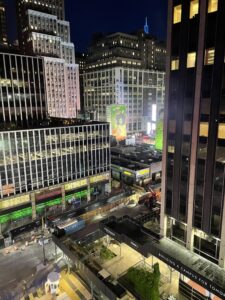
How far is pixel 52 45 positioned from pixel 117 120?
187 ft

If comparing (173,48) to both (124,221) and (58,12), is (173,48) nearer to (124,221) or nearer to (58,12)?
(124,221)

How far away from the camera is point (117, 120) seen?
105 m

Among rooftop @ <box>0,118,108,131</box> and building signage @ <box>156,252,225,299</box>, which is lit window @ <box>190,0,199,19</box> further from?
rooftop @ <box>0,118,108,131</box>

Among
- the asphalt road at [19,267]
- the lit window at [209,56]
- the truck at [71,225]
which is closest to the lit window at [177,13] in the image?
the lit window at [209,56]

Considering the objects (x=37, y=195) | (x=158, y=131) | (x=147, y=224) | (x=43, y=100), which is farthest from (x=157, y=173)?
(x=43, y=100)

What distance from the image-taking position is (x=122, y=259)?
127 feet

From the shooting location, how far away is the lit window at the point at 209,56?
29328 millimetres

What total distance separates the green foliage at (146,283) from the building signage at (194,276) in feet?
12.1

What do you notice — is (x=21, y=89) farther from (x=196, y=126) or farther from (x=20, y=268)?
(x=196, y=126)

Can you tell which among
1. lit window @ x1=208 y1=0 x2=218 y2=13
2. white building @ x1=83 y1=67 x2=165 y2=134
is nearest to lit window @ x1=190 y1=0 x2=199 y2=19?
lit window @ x1=208 y1=0 x2=218 y2=13

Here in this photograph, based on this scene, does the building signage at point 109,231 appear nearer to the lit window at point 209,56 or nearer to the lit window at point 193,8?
the lit window at point 209,56

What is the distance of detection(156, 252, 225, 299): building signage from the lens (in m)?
26.6

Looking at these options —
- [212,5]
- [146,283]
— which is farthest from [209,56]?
[146,283]

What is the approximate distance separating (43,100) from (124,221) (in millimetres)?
58537
